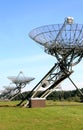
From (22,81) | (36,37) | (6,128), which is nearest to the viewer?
(6,128)

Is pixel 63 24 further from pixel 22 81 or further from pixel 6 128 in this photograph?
pixel 22 81

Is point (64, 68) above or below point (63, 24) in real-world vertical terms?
below

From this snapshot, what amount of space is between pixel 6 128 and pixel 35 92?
39.6 metres

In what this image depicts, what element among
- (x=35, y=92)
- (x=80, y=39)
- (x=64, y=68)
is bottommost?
(x=35, y=92)

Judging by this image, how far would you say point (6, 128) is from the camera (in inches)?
1359

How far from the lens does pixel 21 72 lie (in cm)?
13462

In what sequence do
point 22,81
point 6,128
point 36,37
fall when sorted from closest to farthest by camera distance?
point 6,128
point 36,37
point 22,81

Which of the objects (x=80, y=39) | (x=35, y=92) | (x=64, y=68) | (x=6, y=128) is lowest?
(x=6, y=128)

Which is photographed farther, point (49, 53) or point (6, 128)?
point (49, 53)

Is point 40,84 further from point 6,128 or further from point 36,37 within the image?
point 6,128

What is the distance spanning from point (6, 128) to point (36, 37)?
4051 cm

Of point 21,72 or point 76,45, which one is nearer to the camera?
point 76,45

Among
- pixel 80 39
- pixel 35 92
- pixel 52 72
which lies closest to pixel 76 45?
pixel 80 39

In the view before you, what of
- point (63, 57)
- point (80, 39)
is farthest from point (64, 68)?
point (80, 39)
